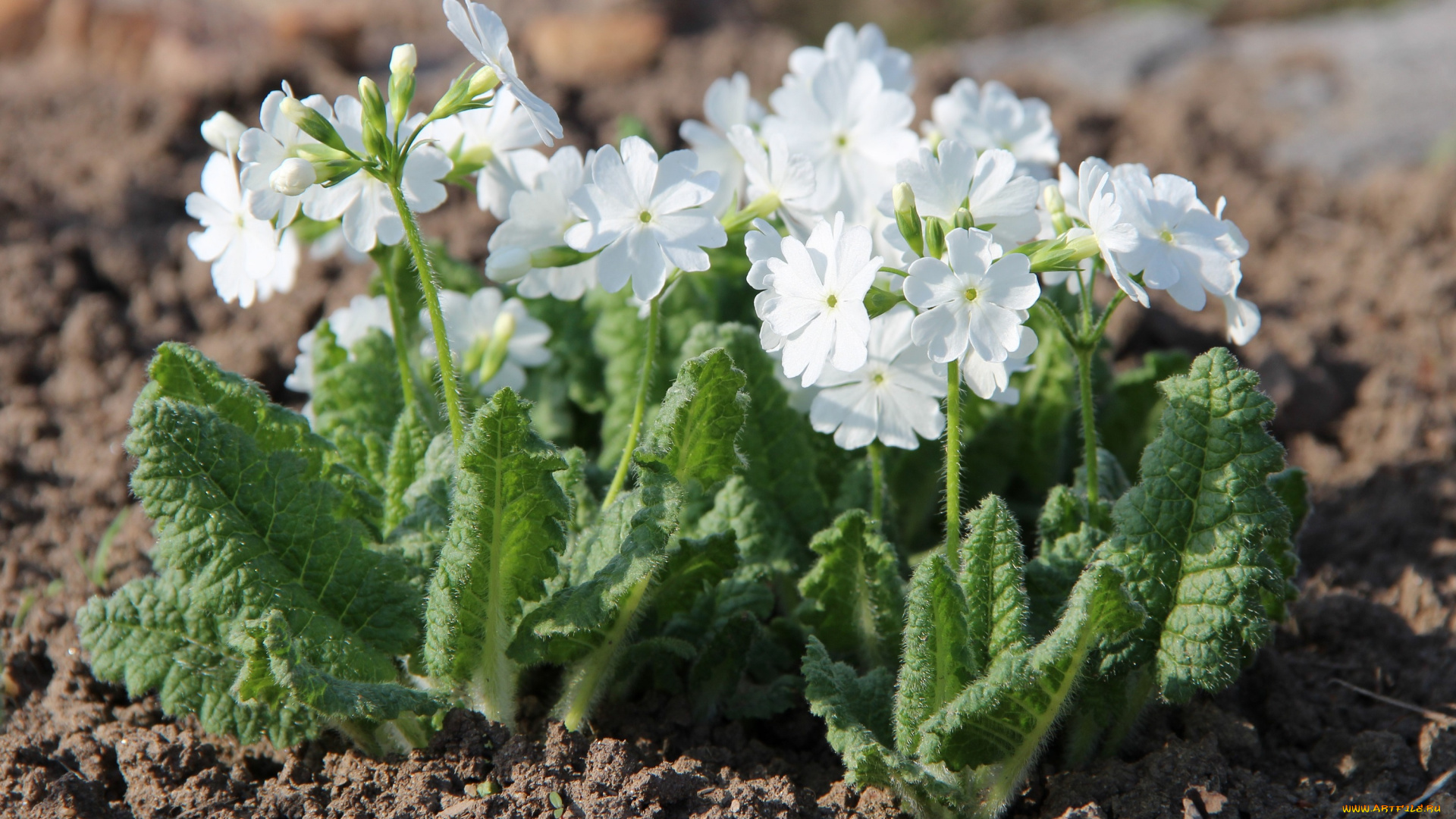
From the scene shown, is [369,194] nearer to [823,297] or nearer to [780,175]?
[780,175]

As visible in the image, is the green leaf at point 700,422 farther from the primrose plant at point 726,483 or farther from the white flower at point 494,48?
the white flower at point 494,48

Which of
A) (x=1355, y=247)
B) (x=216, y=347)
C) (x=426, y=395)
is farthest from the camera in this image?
(x=1355, y=247)

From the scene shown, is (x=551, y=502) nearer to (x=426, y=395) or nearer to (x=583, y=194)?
(x=583, y=194)

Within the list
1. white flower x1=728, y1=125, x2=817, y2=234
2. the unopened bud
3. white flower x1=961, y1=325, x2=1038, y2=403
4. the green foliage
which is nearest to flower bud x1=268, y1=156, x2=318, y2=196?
the green foliage

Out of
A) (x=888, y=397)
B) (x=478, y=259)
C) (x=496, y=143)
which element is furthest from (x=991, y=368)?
(x=478, y=259)

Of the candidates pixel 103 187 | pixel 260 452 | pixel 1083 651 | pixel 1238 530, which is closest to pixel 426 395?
pixel 260 452

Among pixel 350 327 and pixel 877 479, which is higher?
pixel 350 327
